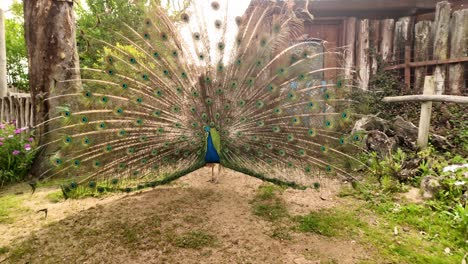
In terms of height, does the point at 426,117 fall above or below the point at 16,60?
below

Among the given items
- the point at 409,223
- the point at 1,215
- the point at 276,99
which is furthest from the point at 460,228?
the point at 1,215

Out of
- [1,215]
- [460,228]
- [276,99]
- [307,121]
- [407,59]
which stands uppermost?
[407,59]

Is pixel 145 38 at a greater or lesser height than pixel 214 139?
greater

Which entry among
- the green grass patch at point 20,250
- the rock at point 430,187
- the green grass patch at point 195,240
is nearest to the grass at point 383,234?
the rock at point 430,187

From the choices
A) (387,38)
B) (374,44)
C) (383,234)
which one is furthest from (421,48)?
(383,234)

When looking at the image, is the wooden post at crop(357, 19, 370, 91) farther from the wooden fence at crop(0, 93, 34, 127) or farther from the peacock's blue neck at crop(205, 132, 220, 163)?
the wooden fence at crop(0, 93, 34, 127)

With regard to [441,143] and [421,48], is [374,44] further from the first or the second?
[441,143]

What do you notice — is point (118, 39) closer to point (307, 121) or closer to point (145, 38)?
point (145, 38)

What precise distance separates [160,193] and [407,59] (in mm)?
6833

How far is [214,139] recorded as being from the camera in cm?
351

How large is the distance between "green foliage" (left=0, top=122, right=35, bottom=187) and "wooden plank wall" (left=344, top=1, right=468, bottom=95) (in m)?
6.17

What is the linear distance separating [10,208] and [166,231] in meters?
2.21

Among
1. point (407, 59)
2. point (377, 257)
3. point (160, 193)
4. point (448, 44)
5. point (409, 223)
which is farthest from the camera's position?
point (407, 59)

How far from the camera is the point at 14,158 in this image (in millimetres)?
4617
